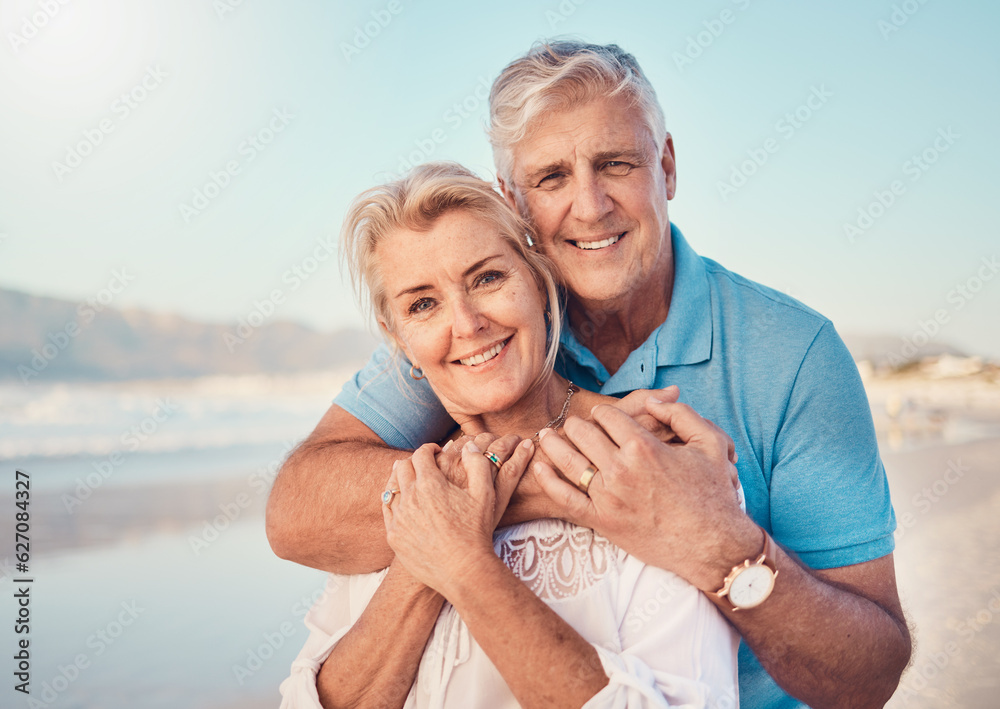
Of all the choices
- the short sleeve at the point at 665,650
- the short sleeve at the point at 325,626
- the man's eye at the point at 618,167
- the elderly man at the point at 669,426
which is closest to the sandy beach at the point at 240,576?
the elderly man at the point at 669,426

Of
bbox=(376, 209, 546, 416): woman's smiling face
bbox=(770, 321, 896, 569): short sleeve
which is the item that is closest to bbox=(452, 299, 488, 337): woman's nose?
bbox=(376, 209, 546, 416): woman's smiling face

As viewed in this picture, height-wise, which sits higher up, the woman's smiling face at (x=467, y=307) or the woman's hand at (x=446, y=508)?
the woman's smiling face at (x=467, y=307)

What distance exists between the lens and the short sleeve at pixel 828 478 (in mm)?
2023

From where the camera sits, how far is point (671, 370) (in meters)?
2.32

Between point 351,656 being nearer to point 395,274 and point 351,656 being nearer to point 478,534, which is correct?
point 478,534

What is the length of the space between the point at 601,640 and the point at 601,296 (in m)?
1.21

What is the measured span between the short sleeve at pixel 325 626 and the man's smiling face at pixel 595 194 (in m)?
1.15

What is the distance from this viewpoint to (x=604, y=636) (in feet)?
4.76

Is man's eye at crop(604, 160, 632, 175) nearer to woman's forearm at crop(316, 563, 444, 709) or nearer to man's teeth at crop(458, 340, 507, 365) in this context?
man's teeth at crop(458, 340, 507, 365)

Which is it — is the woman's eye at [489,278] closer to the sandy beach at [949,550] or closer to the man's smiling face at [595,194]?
the man's smiling face at [595,194]

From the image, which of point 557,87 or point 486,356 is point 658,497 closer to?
point 486,356

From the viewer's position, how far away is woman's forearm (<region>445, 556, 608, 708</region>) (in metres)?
1.36

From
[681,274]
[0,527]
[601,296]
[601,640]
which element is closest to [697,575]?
[601,640]

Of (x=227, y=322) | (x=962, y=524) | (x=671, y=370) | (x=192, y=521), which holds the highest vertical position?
(x=227, y=322)
